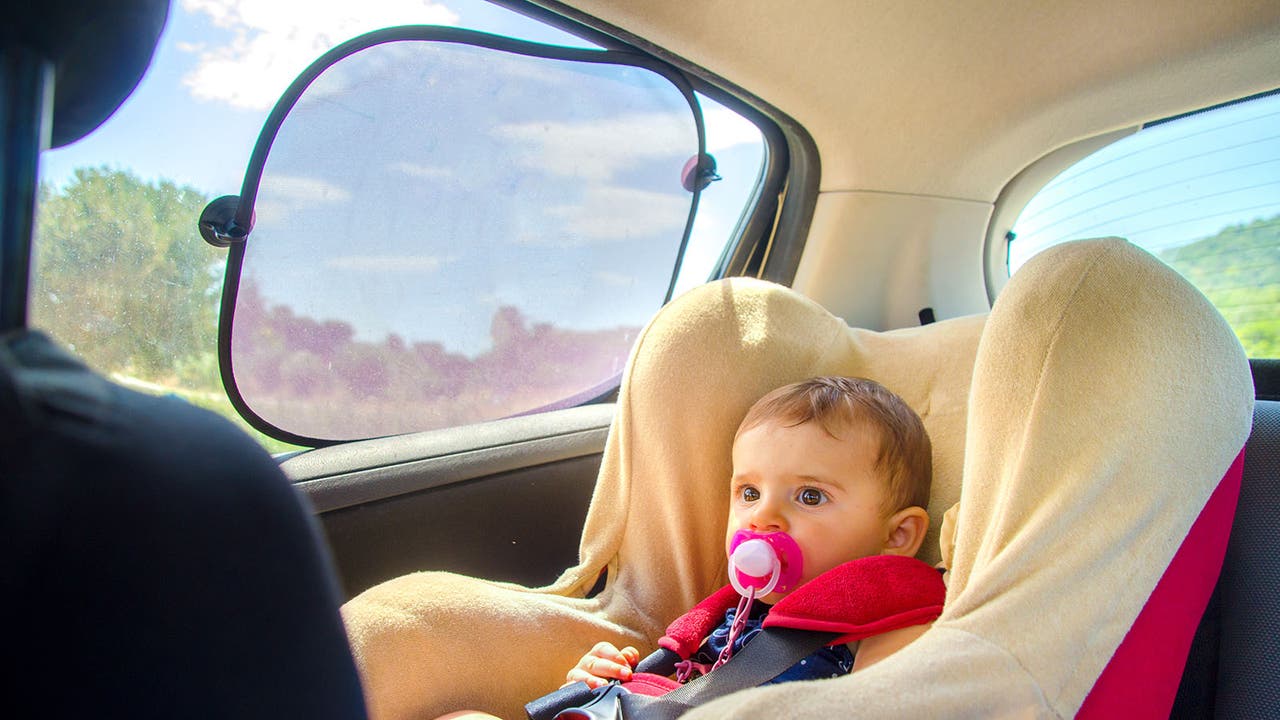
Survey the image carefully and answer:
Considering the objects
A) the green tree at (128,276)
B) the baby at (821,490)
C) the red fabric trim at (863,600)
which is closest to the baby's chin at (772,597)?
the baby at (821,490)

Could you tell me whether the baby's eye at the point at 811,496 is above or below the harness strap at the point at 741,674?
above

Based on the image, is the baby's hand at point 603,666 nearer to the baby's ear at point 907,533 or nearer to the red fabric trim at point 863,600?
the red fabric trim at point 863,600

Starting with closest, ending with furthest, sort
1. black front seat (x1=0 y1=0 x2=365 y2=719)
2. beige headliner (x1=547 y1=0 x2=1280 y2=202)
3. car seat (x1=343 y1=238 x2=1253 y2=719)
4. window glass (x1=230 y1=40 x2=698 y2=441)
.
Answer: black front seat (x1=0 y1=0 x2=365 y2=719), car seat (x1=343 y1=238 x2=1253 y2=719), beige headliner (x1=547 y1=0 x2=1280 y2=202), window glass (x1=230 y1=40 x2=698 y2=441)

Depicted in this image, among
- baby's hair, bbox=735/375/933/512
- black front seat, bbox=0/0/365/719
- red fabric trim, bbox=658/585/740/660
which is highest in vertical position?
black front seat, bbox=0/0/365/719

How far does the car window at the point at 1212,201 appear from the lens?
1.77m

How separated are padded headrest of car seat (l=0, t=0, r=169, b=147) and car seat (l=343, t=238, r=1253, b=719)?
561mm

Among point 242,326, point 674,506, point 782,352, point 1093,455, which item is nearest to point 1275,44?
point 782,352

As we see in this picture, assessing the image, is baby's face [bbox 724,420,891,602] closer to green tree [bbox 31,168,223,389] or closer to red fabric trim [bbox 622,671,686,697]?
red fabric trim [bbox 622,671,686,697]

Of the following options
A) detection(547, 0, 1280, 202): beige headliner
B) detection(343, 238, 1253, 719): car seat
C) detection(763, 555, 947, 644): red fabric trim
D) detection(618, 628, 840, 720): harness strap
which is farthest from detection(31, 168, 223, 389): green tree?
detection(763, 555, 947, 644): red fabric trim

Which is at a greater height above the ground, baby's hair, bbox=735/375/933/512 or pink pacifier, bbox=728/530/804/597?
baby's hair, bbox=735/375/933/512

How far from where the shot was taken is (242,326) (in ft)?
5.27

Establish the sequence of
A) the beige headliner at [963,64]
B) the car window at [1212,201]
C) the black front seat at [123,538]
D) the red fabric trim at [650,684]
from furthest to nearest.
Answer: the car window at [1212,201] < the beige headliner at [963,64] < the red fabric trim at [650,684] < the black front seat at [123,538]

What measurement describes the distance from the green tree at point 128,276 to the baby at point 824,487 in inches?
38.1

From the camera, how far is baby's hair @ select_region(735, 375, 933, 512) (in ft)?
4.02
